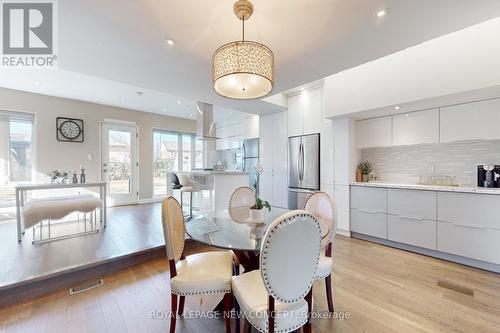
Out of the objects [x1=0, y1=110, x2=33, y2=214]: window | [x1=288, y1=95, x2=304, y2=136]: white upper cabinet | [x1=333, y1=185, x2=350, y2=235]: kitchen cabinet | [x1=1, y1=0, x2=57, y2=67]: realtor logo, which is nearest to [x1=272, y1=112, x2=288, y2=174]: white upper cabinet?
[x1=288, y1=95, x2=304, y2=136]: white upper cabinet

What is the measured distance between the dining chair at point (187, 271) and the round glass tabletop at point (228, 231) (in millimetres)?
155

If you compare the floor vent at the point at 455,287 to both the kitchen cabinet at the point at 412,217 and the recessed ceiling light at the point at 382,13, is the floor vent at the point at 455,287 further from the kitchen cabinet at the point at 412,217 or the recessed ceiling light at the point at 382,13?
the recessed ceiling light at the point at 382,13

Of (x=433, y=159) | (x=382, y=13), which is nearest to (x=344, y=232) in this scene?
(x=433, y=159)

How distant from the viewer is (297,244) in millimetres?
1075

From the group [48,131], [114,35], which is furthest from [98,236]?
[48,131]

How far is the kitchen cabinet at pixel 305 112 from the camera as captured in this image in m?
4.14

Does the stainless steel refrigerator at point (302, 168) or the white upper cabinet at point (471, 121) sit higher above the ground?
the white upper cabinet at point (471, 121)

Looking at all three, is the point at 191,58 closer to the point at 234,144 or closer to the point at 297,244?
the point at 297,244

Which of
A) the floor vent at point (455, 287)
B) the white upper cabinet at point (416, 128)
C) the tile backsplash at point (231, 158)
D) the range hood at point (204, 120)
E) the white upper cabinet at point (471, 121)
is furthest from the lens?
the tile backsplash at point (231, 158)

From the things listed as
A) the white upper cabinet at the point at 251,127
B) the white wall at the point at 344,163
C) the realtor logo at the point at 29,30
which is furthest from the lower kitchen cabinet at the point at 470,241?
the realtor logo at the point at 29,30

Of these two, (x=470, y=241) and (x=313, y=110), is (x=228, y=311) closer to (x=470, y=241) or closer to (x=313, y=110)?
(x=470, y=241)

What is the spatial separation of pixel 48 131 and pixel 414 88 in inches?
277

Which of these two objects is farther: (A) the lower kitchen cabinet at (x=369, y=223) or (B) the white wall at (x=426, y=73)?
(A) the lower kitchen cabinet at (x=369, y=223)

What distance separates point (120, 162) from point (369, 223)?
6.12m
